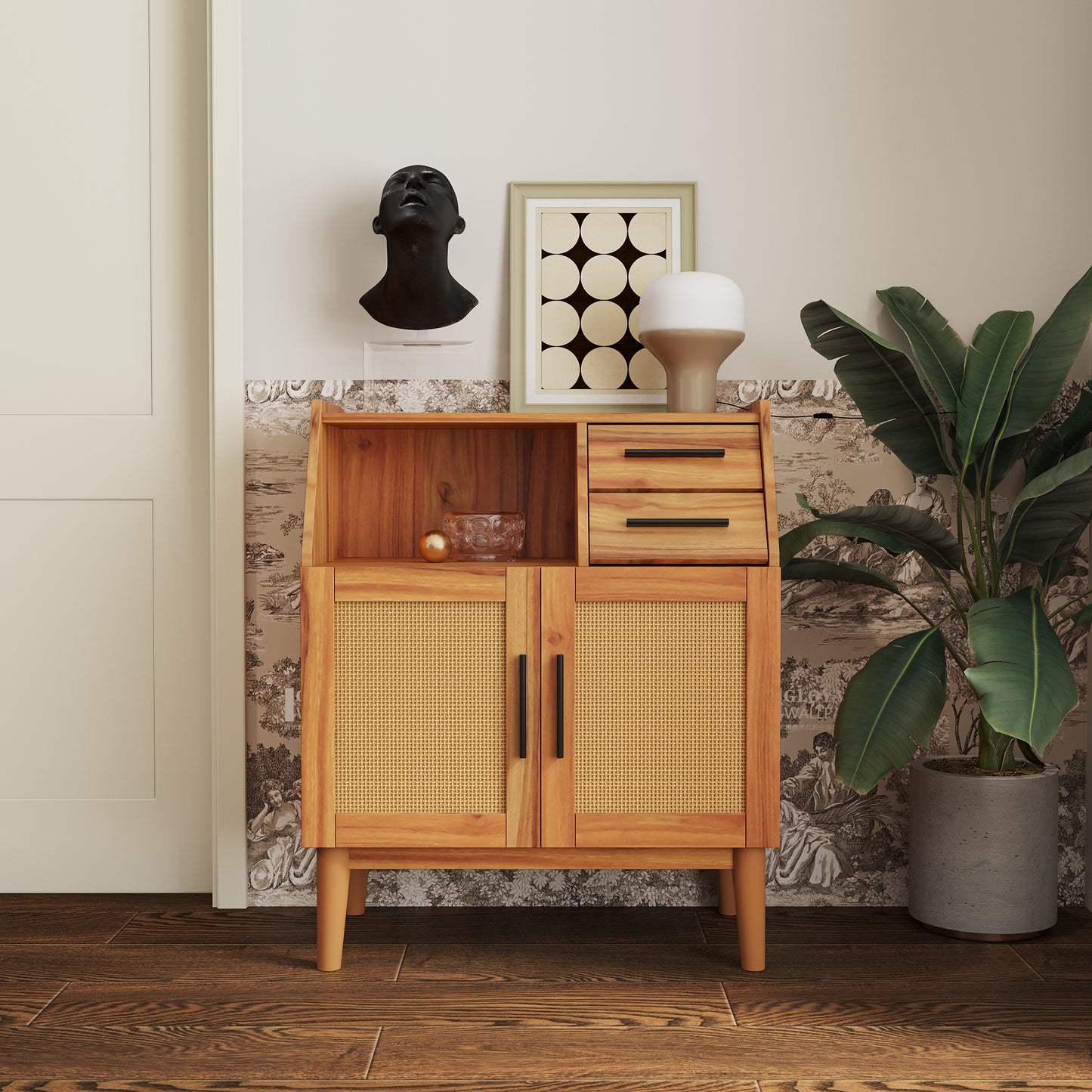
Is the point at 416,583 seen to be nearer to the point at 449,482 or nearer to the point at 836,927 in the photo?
the point at 449,482

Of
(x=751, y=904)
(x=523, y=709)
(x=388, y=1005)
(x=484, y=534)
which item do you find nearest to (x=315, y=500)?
(x=484, y=534)

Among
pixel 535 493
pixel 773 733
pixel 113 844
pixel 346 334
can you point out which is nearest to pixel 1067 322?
pixel 773 733

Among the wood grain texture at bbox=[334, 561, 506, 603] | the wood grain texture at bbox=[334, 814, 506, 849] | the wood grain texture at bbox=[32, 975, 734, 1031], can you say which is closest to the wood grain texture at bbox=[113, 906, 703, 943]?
the wood grain texture at bbox=[32, 975, 734, 1031]

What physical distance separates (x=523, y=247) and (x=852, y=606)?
1.12 meters

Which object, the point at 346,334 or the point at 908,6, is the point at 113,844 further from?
the point at 908,6

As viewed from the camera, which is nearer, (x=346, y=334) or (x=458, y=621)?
(x=458, y=621)

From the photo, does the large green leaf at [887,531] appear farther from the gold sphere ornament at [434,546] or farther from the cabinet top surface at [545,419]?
the gold sphere ornament at [434,546]

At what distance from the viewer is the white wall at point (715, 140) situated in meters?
2.21

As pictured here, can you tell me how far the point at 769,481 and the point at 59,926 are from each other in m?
1.77

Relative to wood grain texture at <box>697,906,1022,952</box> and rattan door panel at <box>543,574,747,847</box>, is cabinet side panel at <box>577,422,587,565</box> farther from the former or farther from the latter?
wood grain texture at <box>697,906,1022,952</box>

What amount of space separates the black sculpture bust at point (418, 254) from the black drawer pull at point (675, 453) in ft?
1.87

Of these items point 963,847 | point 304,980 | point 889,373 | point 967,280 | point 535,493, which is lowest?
point 304,980

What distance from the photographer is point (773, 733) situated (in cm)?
184

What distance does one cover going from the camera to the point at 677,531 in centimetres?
185
